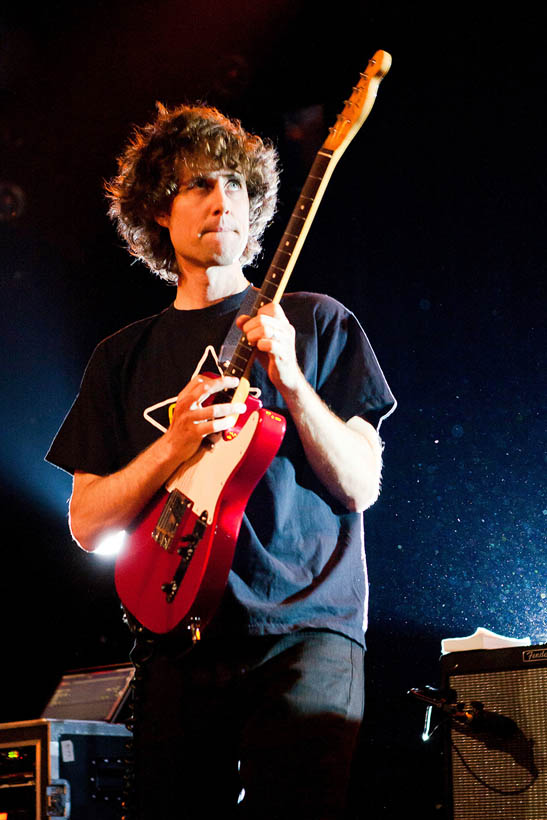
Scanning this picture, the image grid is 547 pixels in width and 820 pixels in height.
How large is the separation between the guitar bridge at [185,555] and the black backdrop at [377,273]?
1.98 m

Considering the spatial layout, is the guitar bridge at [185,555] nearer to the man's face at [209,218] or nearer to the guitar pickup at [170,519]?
the guitar pickup at [170,519]

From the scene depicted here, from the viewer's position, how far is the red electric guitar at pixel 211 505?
1.72 metres

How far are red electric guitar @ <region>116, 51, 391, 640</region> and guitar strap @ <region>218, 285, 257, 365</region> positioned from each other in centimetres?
10

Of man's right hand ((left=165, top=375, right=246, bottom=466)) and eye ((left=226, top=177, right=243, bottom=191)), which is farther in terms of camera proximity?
eye ((left=226, top=177, right=243, bottom=191))

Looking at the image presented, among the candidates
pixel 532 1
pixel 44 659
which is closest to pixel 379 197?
pixel 532 1

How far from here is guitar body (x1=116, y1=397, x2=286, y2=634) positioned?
170 cm

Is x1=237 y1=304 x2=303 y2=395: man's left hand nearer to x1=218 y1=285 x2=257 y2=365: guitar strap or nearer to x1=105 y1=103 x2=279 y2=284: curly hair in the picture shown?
x1=218 y1=285 x2=257 y2=365: guitar strap

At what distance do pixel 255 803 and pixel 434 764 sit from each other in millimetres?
2147

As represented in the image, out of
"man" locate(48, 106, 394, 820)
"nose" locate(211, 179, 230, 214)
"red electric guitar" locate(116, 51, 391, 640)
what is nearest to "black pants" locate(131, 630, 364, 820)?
"man" locate(48, 106, 394, 820)

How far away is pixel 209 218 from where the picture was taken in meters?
2.26

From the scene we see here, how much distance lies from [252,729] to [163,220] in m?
1.59

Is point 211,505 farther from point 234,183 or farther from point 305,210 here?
point 234,183

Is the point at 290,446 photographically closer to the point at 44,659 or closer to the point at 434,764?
the point at 434,764

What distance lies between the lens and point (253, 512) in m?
1.82
